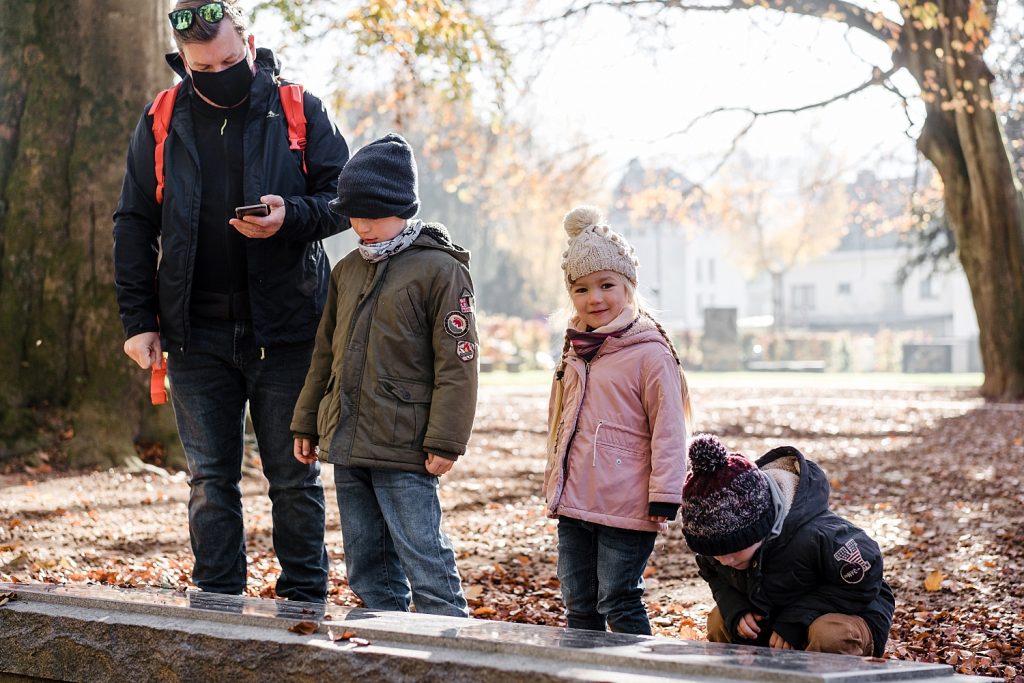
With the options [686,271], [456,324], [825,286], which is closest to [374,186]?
[456,324]

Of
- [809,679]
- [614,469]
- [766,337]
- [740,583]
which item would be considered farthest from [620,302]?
[766,337]

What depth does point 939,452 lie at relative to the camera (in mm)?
11461

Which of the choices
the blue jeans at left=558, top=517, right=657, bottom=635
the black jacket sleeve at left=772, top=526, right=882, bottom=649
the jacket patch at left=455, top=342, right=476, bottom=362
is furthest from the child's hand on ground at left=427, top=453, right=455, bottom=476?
the black jacket sleeve at left=772, top=526, right=882, bottom=649

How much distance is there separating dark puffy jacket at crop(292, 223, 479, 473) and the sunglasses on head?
1.00m

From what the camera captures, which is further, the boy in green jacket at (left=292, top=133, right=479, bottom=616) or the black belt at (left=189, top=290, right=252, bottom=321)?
the black belt at (left=189, top=290, right=252, bottom=321)

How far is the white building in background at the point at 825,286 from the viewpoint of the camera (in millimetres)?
59844

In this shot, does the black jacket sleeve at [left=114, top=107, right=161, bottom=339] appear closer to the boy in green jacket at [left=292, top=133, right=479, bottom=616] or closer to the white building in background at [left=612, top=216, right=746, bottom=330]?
the boy in green jacket at [left=292, top=133, right=479, bottom=616]

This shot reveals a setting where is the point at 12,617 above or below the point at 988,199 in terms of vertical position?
below

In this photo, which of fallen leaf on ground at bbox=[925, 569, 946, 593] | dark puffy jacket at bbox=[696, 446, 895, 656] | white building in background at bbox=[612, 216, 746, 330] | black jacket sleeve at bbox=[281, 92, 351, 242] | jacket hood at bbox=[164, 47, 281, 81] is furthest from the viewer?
white building in background at bbox=[612, 216, 746, 330]

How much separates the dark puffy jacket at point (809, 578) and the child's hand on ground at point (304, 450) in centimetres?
141

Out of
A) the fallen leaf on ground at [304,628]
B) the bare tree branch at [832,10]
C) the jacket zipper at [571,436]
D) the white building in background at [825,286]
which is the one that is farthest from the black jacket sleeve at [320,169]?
the white building in background at [825,286]

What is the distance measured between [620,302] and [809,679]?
1625 mm

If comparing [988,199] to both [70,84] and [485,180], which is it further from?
[70,84]

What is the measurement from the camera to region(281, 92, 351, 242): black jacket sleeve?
4070mm
